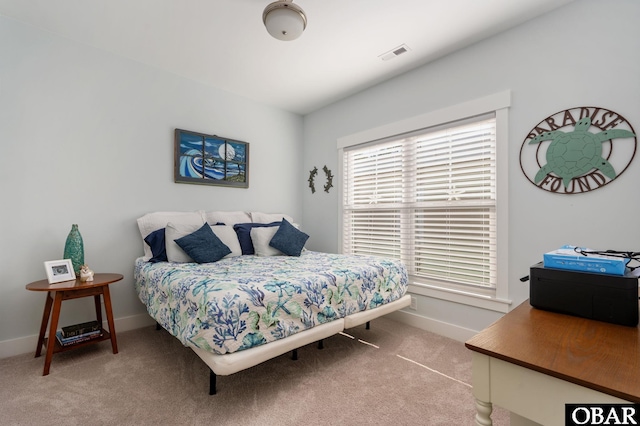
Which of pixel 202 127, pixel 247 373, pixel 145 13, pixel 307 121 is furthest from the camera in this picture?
→ pixel 307 121

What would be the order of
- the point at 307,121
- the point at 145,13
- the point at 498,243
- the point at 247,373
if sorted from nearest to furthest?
1. the point at 247,373
2. the point at 145,13
3. the point at 498,243
4. the point at 307,121

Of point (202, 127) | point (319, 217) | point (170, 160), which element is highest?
point (202, 127)

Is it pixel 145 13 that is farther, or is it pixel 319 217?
pixel 319 217

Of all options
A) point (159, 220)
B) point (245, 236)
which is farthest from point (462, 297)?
point (159, 220)

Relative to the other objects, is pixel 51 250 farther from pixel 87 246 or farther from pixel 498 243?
pixel 498 243

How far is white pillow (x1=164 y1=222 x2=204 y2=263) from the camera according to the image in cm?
274

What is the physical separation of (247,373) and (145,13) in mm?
2853

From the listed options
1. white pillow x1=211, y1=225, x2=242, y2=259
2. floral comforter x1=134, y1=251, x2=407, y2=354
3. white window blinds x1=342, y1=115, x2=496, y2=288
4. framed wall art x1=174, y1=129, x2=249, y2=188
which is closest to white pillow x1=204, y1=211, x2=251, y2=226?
white pillow x1=211, y1=225, x2=242, y2=259

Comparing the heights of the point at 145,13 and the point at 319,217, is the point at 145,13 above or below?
above

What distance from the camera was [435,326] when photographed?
287cm

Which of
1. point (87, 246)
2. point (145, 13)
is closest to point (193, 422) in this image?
point (87, 246)

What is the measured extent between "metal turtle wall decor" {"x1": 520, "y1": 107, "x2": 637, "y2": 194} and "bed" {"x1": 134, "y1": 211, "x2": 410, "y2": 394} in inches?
56.1

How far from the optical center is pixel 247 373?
2074 millimetres

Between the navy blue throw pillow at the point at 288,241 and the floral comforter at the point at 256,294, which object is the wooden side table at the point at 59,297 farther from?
the navy blue throw pillow at the point at 288,241
